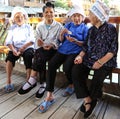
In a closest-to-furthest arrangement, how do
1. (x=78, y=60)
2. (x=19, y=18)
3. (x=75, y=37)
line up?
1. (x=78, y=60)
2. (x=75, y=37)
3. (x=19, y=18)

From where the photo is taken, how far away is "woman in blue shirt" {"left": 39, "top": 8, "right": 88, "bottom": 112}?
7.93 ft

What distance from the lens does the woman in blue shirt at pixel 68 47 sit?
2.42 meters

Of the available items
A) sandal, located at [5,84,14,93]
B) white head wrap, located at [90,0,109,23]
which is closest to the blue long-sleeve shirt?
white head wrap, located at [90,0,109,23]

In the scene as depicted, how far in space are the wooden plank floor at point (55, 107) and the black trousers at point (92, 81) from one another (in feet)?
0.87

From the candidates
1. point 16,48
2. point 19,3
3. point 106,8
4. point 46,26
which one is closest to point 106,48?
point 106,8

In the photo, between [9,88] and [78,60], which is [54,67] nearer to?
[78,60]

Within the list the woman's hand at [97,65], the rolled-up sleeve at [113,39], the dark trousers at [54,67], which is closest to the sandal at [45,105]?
the dark trousers at [54,67]

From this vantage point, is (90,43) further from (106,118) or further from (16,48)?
(16,48)

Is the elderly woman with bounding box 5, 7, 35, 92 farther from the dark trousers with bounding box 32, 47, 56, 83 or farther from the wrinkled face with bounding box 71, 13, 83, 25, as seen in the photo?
the wrinkled face with bounding box 71, 13, 83, 25

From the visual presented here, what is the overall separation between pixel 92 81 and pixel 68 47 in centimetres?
63

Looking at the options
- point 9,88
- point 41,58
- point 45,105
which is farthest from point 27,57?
point 45,105

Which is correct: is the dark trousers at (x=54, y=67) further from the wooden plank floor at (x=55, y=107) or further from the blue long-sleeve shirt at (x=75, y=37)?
the wooden plank floor at (x=55, y=107)

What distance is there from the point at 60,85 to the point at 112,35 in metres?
1.33

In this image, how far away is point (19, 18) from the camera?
295 cm
